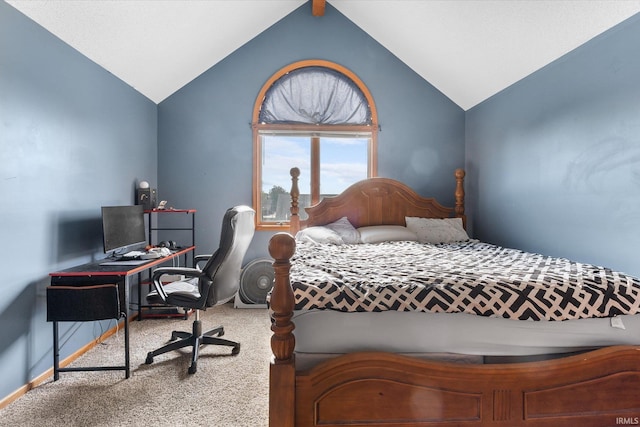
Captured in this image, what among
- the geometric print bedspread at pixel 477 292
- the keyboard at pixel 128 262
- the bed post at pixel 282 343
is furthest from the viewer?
the keyboard at pixel 128 262

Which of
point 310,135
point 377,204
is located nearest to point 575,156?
point 377,204

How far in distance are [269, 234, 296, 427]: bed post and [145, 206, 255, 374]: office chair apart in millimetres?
1066

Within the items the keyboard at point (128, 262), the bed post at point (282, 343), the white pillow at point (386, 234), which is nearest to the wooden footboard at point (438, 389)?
the bed post at point (282, 343)

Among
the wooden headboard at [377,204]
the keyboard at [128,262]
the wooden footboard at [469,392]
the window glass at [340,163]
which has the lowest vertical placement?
the wooden footboard at [469,392]

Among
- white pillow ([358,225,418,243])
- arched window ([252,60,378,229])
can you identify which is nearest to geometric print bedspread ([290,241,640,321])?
white pillow ([358,225,418,243])

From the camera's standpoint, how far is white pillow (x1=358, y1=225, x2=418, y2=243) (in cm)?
348

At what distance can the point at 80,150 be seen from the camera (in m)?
2.71

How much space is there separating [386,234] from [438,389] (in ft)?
7.04

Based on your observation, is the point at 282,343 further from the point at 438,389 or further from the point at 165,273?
the point at 165,273

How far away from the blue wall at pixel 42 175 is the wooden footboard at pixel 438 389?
173cm

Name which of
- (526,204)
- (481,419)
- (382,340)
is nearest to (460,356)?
(481,419)

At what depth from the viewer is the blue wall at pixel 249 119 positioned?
411 centimetres

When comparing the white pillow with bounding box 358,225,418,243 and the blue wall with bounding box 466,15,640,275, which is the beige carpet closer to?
the white pillow with bounding box 358,225,418,243

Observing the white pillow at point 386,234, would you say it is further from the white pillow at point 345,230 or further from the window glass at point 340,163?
the window glass at point 340,163
